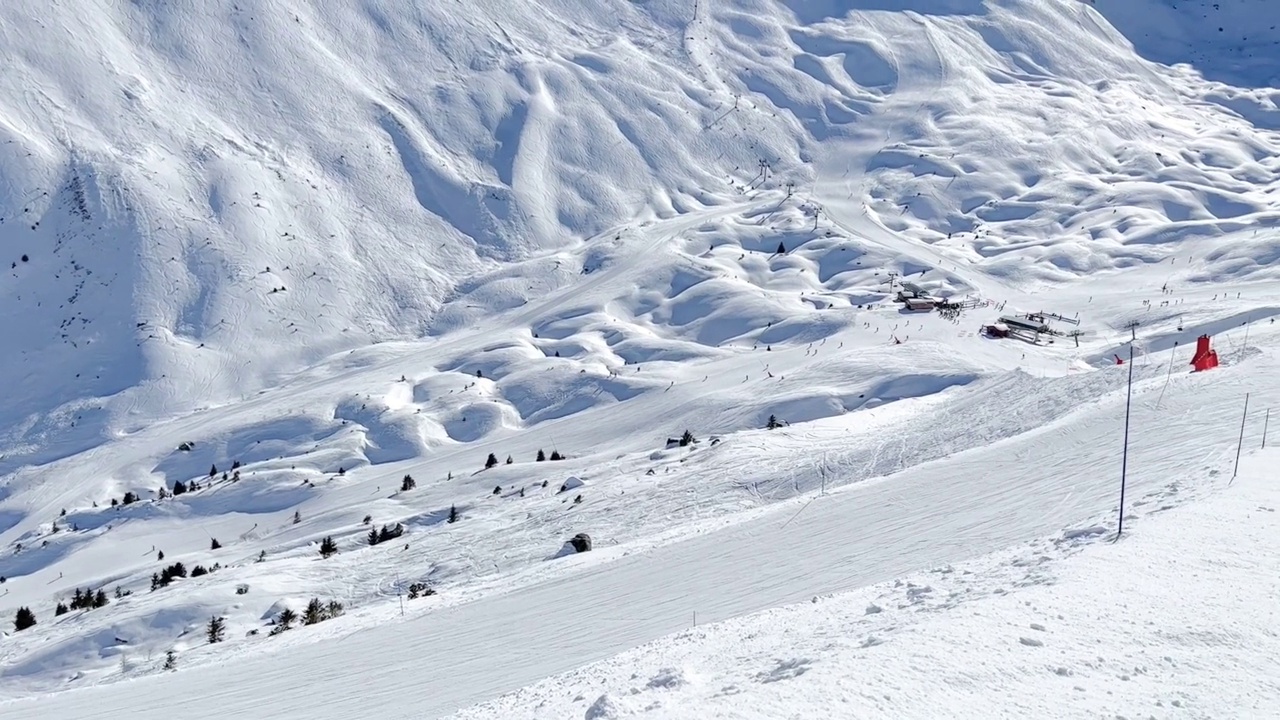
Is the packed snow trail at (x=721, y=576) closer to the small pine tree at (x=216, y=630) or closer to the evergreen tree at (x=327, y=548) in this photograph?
the small pine tree at (x=216, y=630)

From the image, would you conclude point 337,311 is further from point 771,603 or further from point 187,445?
point 771,603

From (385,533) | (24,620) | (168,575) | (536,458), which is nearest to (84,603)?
(24,620)

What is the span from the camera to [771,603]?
21.2 meters

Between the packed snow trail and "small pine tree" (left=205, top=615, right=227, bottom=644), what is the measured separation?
538 centimetres

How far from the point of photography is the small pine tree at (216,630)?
30.2m

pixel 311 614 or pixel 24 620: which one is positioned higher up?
pixel 311 614

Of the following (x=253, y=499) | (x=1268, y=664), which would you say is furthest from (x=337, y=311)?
(x=1268, y=664)

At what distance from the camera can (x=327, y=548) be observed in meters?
38.0

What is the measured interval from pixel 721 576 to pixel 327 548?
18.8m

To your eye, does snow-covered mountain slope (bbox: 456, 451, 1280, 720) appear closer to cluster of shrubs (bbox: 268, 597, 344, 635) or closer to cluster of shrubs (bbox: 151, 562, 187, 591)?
cluster of shrubs (bbox: 268, 597, 344, 635)

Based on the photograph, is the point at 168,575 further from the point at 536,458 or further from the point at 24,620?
the point at 536,458

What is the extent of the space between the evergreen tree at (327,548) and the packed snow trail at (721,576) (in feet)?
41.8

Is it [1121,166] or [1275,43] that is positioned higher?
[1275,43]

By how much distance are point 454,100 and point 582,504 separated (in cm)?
6882
